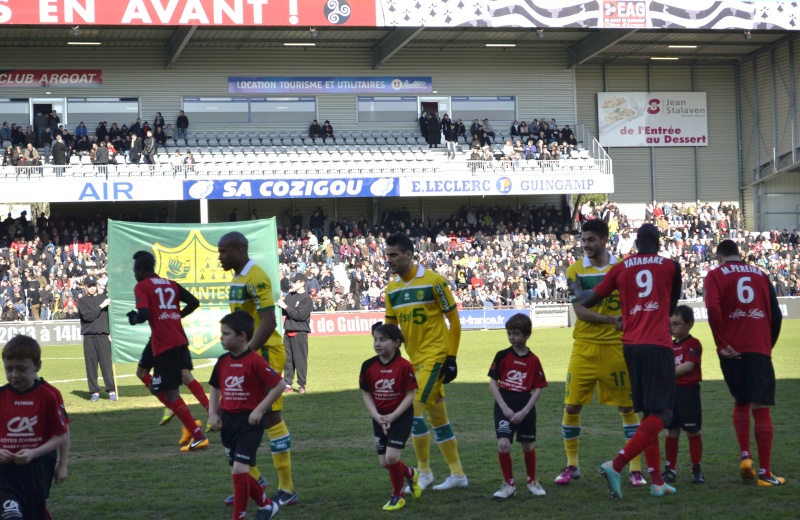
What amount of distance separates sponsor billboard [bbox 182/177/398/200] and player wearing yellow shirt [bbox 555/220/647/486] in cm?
3010

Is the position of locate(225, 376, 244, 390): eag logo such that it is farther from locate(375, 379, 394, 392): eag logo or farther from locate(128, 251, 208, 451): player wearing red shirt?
locate(128, 251, 208, 451): player wearing red shirt

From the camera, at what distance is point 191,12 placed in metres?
36.7

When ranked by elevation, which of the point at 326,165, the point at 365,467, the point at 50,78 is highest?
the point at 50,78

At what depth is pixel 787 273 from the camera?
38.5m

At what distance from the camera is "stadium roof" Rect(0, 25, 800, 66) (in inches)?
1539

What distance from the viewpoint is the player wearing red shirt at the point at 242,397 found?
6.77 m

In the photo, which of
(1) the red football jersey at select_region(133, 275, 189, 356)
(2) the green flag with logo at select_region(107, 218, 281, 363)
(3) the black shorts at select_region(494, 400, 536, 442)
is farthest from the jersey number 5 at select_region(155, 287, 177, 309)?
(3) the black shorts at select_region(494, 400, 536, 442)

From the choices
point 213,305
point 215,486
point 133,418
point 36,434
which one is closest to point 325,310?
point 213,305

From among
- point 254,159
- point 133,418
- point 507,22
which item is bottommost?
point 133,418

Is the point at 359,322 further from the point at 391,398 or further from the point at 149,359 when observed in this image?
the point at 391,398

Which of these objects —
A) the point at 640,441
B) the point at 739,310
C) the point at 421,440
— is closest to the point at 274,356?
the point at 421,440

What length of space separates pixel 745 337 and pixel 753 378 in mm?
333

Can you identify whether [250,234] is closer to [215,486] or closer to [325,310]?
[215,486]

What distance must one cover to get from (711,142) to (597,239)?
42902 millimetres
